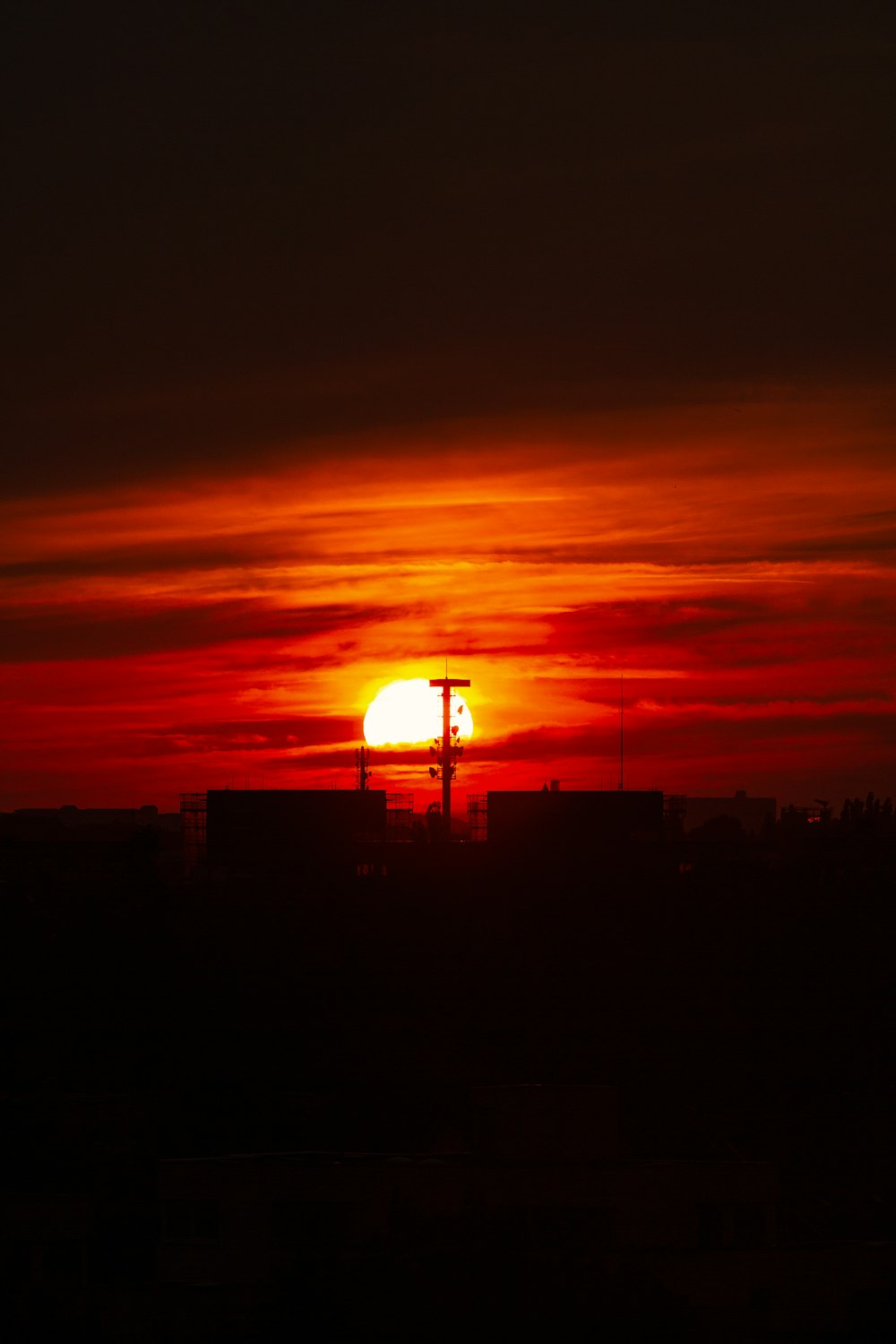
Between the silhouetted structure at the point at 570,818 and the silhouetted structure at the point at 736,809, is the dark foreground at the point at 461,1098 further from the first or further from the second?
the silhouetted structure at the point at 736,809

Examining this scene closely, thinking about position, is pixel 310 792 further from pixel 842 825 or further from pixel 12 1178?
pixel 12 1178

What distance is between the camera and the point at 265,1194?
11.1 metres

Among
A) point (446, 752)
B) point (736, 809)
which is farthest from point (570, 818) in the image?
point (736, 809)

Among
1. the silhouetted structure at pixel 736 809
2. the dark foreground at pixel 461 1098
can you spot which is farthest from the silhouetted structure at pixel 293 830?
the silhouetted structure at pixel 736 809

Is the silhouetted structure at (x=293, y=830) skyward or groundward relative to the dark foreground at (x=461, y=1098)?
skyward

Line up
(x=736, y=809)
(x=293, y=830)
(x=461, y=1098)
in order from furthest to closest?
(x=736, y=809) < (x=293, y=830) < (x=461, y=1098)

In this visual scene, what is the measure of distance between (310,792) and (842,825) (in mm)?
15498

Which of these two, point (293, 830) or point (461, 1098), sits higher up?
point (293, 830)

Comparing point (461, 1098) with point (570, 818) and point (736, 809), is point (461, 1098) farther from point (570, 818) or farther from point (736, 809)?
point (736, 809)

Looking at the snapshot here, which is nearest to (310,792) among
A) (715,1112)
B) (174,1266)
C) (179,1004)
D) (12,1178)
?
(179,1004)

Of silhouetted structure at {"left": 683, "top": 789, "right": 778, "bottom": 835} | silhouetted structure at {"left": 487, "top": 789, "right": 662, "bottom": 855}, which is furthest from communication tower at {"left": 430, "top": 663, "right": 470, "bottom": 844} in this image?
silhouetted structure at {"left": 683, "top": 789, "right": 778, "bottom": 835}

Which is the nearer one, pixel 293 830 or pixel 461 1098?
pixel 461 1098

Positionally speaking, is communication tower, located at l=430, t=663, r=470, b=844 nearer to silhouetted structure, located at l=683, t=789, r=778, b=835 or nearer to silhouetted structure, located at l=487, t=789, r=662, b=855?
silhouetted structure, located at l=487, t=789, r=662, b=855

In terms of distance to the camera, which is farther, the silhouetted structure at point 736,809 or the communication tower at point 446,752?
the silhouetted structure at point 736,809
